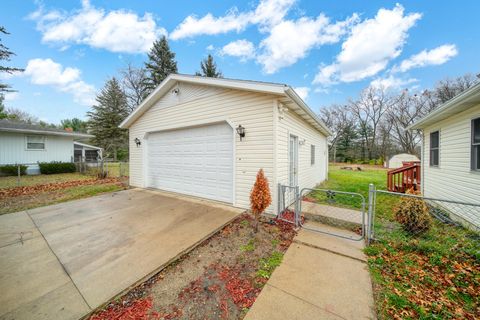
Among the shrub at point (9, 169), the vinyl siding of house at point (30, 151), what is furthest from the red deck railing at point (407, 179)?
the vinyl siding of house at point (30, 151)

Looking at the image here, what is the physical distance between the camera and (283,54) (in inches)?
418

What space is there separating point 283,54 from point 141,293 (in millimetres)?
12330

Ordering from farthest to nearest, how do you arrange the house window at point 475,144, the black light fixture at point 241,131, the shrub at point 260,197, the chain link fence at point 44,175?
the chain link fence at point 44,175 < the black light fixture at point 241,131 < the house window at point 475,144 < the shrub at point 260,197

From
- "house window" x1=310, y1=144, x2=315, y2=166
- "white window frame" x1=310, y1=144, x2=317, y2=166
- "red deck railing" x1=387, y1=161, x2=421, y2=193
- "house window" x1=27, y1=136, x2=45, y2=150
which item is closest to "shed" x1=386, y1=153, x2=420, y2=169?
"red deck railing" x1=387, y1=161, x2=421, y2=193

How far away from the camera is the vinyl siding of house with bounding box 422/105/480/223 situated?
161 inches

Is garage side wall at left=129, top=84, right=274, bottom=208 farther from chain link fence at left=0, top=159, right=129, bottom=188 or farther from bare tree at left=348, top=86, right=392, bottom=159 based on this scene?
bare tree at left=348, top=86, right=392, bottom=159

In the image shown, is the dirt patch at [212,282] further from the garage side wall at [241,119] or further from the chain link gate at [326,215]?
the garage side wall at [241,119]

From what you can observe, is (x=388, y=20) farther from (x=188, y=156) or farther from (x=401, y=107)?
(x=401, y=107)

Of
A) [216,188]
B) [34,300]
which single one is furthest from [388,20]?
[34,300]

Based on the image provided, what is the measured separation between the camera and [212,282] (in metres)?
2.40

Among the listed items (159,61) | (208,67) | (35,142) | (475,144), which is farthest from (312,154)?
(159,61)

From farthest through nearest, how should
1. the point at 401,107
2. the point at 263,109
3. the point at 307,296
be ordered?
the point at 401,107
the point at 263,109
the point at 307,296

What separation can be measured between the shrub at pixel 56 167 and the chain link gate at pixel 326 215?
1699 cm

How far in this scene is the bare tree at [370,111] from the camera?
102ft
